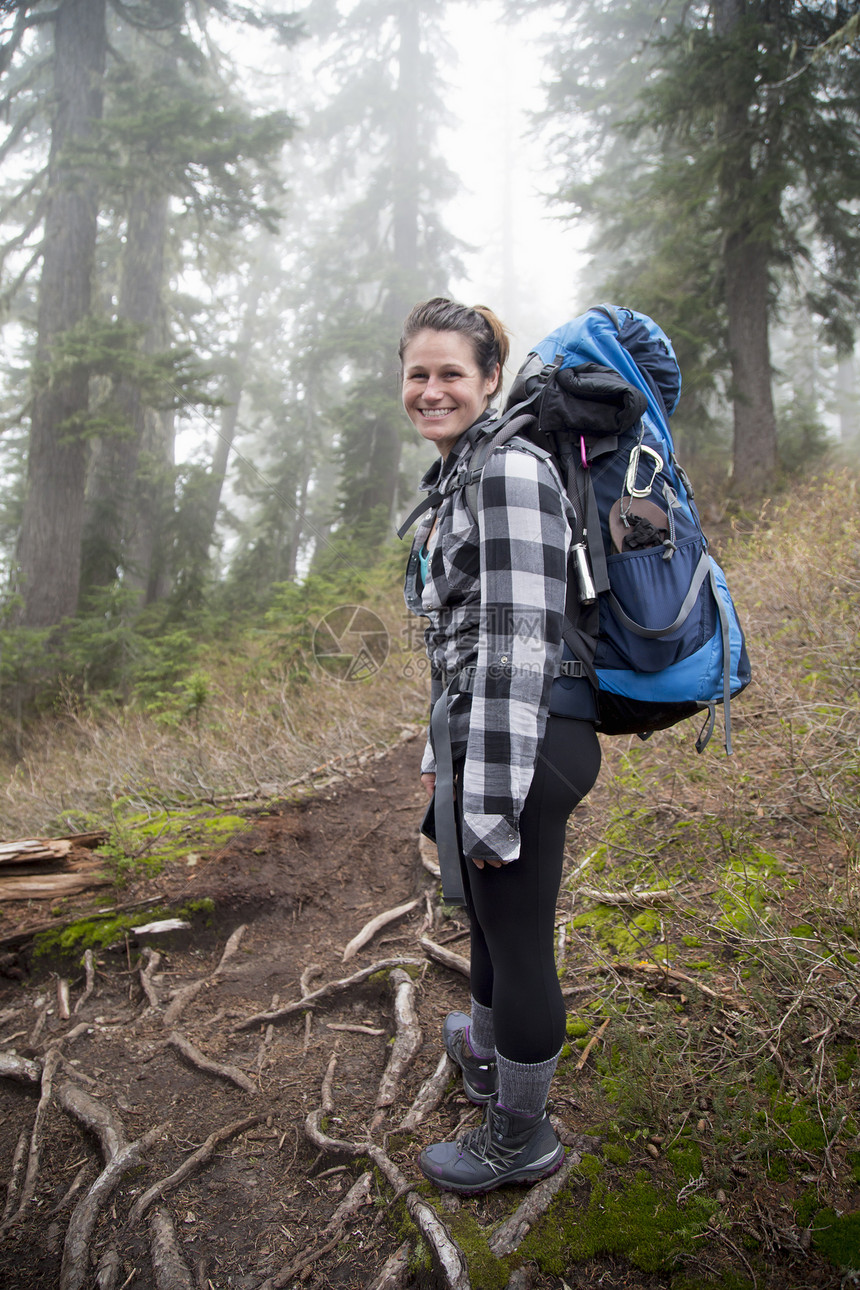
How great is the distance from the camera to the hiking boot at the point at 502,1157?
186 centimetres

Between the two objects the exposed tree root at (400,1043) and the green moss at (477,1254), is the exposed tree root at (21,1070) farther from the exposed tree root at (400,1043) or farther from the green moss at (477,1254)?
the green moss at (477,1254)

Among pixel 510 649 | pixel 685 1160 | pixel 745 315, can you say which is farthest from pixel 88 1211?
pixel 745 315

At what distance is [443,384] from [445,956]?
2.44m

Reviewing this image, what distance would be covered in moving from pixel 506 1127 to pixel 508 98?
182 ft

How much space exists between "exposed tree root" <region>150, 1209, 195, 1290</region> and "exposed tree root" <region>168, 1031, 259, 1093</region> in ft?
1.87

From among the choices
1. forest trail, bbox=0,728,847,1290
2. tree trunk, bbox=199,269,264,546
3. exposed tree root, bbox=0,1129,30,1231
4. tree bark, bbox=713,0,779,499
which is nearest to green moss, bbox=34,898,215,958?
forest trail, bbox=0,728,847,1290

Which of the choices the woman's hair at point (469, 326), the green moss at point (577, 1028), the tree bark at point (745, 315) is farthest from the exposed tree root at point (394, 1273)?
the tree bark at point (745, 315)

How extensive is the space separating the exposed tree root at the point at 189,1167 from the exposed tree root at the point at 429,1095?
0.58m

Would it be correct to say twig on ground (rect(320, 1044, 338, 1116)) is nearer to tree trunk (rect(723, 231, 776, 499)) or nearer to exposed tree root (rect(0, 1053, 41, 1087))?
exposed tree root (rect(0, 1053, 41, 1087))

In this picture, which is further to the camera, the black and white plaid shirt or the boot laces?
the boot laces

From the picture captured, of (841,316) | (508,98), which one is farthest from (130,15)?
(508,98)

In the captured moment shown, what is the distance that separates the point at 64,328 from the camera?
10.3m

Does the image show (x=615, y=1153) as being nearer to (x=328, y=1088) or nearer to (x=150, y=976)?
(x=328, y=1088)

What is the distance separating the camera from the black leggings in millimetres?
1630
